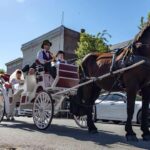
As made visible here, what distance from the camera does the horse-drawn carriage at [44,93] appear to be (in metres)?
10.6

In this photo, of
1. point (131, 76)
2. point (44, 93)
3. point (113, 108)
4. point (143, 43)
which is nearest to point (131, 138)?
point (131, 76)

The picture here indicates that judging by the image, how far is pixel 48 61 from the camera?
11164 millimetres

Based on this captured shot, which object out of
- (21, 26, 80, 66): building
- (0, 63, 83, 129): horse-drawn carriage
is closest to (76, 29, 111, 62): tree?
(21, 26, 80, 66): building

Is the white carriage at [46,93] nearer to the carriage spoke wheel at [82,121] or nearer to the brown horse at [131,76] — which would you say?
the carriage spoke wheel at [82,121]

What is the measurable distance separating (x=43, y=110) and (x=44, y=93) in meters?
0.47

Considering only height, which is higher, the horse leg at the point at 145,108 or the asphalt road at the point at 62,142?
the horse leg at the point at 145,108

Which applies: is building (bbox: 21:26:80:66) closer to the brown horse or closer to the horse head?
the brown horse

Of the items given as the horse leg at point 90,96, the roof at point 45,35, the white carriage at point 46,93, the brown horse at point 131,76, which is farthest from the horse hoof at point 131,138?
the roof at point 45,35

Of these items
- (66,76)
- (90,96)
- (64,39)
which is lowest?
(90,96)

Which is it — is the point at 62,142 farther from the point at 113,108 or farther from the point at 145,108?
the point at 113,108

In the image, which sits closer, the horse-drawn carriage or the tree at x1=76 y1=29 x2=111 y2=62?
the horse-drawn carriage

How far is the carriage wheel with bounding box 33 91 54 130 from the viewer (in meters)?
10.4

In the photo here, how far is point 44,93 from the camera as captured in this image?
10.7 meters

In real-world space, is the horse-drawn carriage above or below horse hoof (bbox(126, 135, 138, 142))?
above
